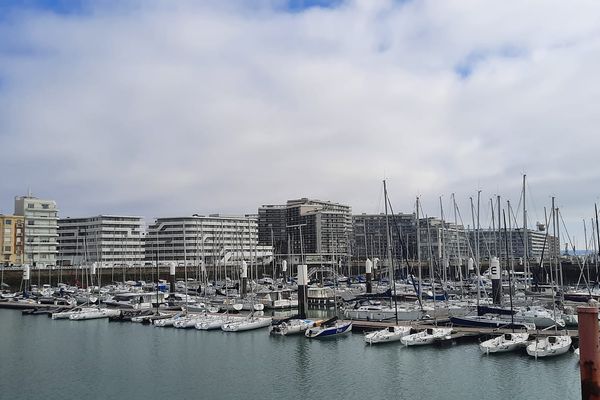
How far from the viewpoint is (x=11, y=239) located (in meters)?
131

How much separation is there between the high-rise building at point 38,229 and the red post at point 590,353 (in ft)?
456

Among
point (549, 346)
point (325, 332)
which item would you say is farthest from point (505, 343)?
point (325, 332)

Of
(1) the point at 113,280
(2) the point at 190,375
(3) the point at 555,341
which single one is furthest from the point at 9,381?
(1) the point at 113,280

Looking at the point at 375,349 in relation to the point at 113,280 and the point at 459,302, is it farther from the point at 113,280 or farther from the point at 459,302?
the point at 113,280

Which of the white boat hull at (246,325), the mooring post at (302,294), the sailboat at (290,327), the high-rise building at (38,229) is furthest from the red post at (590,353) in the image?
the high-rise building at (38,229)

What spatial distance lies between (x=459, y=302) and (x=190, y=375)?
118ft

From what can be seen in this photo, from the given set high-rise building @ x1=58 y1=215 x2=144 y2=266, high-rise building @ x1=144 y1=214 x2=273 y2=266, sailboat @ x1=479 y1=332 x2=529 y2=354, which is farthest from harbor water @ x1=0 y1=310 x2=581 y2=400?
high-rise building @ x1=144 y1=214 x2=273 y2=266

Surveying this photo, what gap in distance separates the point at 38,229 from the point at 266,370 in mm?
118295

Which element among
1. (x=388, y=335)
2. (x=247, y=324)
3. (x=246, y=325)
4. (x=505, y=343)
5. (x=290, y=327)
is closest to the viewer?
(x=505, y=343)

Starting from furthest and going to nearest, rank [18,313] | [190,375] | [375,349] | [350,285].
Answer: [350,285] < [18,313] < [375,349] < [190,375]

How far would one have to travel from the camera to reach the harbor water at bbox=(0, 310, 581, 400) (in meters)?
32.9

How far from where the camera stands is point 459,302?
63344 mm

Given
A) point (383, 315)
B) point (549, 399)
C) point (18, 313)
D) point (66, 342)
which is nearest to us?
point (549, 399)

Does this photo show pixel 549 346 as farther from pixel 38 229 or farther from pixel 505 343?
pixel 38 229
